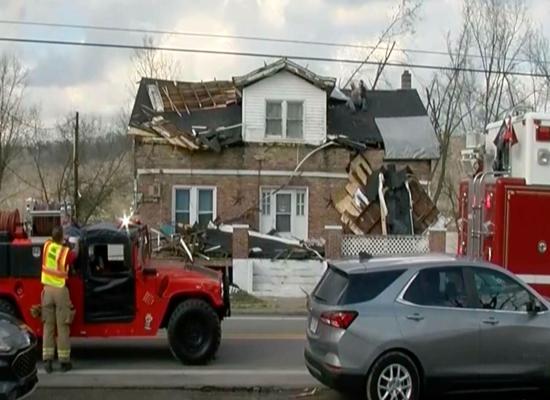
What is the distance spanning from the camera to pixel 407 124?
30.0 m

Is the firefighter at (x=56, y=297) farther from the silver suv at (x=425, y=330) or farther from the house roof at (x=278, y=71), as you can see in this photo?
the house roof at (x=278, y=71)

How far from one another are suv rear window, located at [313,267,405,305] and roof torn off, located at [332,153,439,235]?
58.7 feet

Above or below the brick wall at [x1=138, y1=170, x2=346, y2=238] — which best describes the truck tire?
below

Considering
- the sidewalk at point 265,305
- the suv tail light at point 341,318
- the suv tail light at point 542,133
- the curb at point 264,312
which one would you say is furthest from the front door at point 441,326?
the sidewalk at point 265,305

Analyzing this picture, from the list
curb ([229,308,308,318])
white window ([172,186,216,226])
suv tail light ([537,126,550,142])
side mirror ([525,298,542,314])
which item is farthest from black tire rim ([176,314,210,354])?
white window ([172,186,216,226])

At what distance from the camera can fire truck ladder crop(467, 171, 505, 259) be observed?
11962 millimetres

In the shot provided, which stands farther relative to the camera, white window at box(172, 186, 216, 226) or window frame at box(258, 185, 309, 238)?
window frame at box(258, 185, 309, 238)

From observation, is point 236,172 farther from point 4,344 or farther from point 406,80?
point 4,344

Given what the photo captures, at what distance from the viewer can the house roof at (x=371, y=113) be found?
2938cm

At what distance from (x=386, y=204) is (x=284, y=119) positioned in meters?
4.71

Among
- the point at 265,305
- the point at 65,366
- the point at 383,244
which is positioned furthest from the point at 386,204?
the point at 65,366

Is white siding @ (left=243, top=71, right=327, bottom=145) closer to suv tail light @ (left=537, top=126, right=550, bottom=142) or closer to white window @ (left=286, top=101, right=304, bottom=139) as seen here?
white window @ (left=286, top=101, right=304, bottom=139)

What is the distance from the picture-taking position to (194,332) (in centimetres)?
1127

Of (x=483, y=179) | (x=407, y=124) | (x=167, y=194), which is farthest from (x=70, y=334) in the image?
(x=407, y=124)
